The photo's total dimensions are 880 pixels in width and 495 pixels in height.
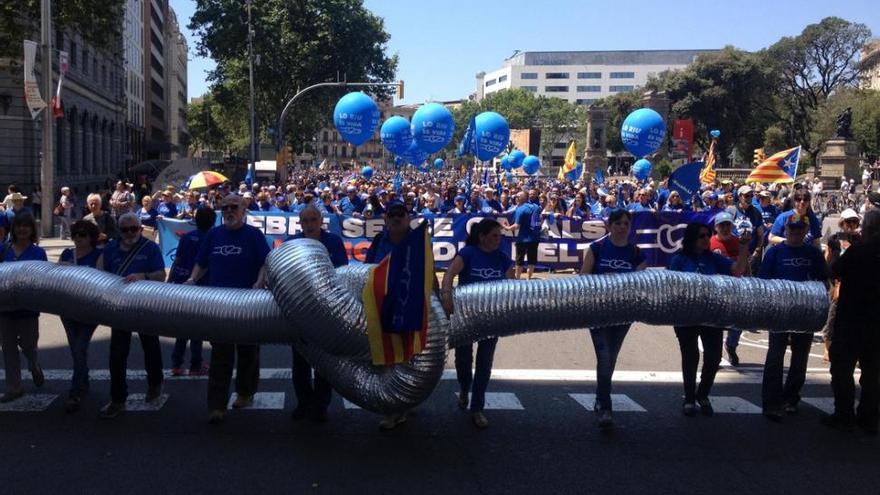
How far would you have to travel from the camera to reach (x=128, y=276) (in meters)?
6.33

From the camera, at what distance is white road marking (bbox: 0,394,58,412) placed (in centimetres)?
652

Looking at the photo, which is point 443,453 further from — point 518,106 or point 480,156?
point 518,106

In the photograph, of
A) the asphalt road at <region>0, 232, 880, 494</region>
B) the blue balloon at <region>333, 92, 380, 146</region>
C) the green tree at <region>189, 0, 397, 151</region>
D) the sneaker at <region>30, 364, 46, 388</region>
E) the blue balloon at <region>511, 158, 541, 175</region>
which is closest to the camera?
the asphalt road at <region>0, 232, 880, 494</region>

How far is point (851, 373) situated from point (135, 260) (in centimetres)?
543

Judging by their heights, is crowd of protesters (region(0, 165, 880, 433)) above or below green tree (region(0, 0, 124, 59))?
below

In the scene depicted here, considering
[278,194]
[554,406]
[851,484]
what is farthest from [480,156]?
[851,484]

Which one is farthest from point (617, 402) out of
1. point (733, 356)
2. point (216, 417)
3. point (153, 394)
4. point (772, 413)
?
point (153, 394)

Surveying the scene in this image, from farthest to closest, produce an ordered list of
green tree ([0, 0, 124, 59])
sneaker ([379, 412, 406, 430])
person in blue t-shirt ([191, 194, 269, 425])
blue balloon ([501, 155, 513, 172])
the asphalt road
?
blue balloon ([501, 155, 513, 172]) → green tree ([0, 0, 124, 59]) → person in blue t-shirt ([191, 194, 269, 425]) → sneaker ([379, 412, 406, 430]) → the asphalt road

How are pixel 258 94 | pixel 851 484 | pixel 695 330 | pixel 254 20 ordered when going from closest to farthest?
pixel 851 484
pixel 695 330
pixel 254 20
pixel 258 94

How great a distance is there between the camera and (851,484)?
517cm

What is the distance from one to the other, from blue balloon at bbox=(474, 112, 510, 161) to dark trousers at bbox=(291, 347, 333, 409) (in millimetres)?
16856

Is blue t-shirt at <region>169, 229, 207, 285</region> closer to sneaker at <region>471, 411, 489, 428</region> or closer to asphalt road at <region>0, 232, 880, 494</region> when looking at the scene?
asphalt road at <region>0, 232, 880, 494</region>

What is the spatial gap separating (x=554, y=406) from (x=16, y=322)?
427 cm

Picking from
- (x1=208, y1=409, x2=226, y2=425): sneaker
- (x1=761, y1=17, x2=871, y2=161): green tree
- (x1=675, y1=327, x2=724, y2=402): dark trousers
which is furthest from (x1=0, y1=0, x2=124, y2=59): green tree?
(x1=761, y1=17, x2=871, y2=161): green tree
